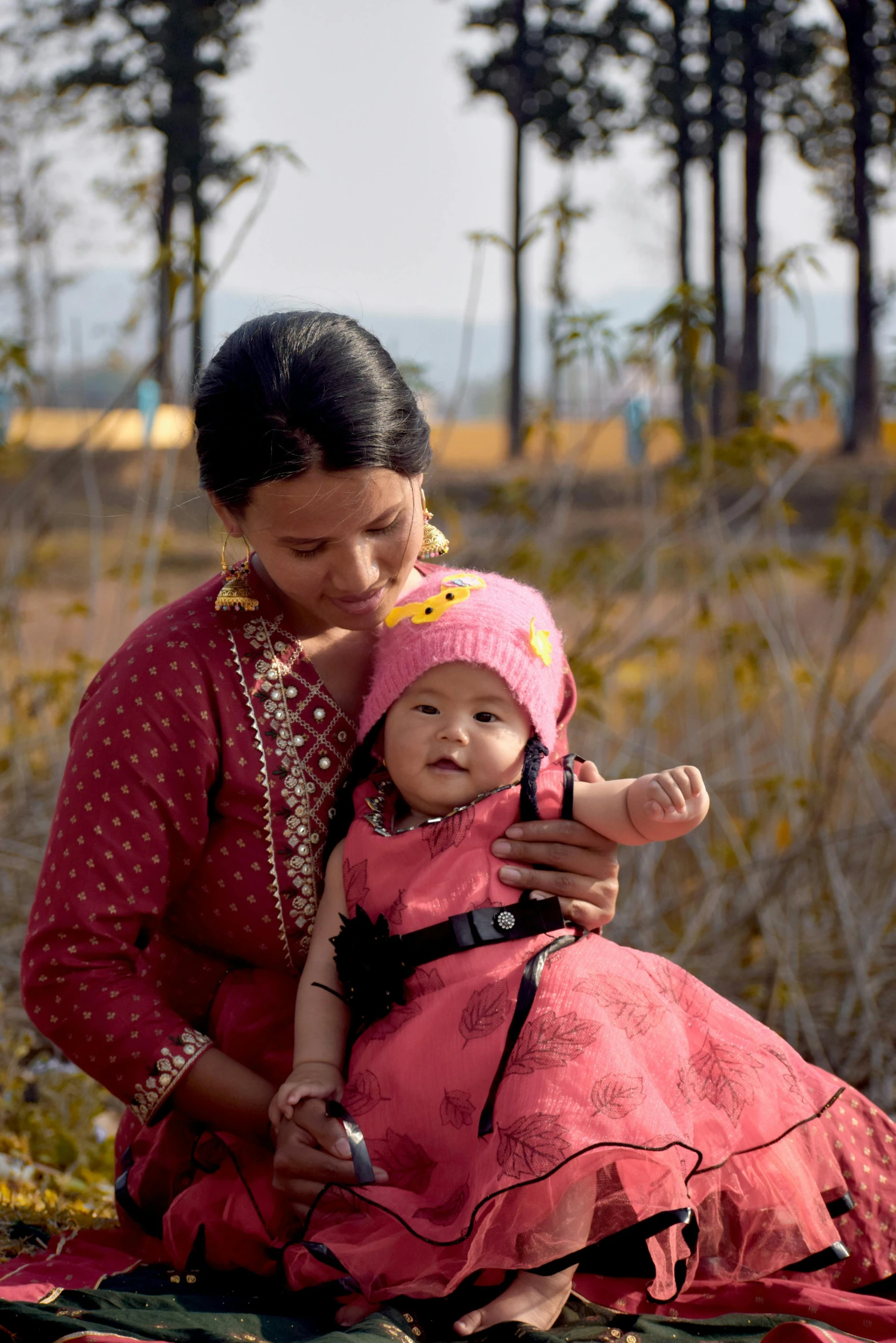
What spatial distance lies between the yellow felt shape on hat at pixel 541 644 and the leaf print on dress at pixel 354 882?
36cm

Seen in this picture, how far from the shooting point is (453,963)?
1484 mm

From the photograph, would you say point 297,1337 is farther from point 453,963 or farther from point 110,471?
point 110,471

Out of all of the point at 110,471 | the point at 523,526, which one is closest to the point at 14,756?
the point at 110,471

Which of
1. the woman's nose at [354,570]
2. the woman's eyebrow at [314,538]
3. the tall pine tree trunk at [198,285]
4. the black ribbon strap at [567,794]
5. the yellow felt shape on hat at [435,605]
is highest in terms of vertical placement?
the tall pine tree trunk at [198,285]

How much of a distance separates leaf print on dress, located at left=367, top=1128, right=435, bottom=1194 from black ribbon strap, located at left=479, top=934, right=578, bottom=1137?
0.37ft

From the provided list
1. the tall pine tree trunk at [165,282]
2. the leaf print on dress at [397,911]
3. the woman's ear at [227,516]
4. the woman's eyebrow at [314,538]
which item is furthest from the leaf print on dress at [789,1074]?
the tall pine tree trunk at [165,282]

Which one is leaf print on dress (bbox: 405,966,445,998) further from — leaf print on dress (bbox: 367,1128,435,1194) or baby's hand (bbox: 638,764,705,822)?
baby's hand (bbox: 638,764,705,822)

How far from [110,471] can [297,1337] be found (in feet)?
10.1

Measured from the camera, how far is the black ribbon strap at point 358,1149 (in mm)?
1418

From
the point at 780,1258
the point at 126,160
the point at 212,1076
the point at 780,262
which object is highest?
the point at 126,160

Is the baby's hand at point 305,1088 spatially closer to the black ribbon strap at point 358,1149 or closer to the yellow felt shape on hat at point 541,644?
the black ribbon strap at point 358,1149

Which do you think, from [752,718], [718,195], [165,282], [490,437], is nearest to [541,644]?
[165,282]

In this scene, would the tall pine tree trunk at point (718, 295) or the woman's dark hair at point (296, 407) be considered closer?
the woman's dark hair at point (296, 407)

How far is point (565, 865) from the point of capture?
1.55 metres
